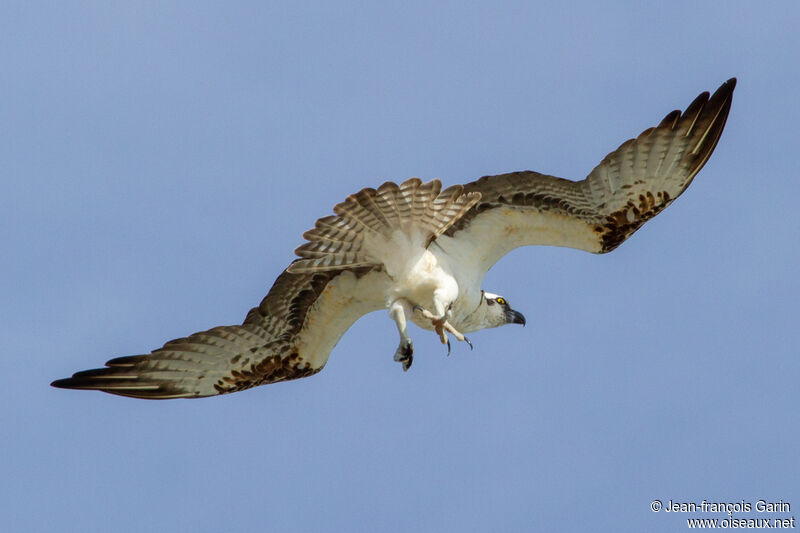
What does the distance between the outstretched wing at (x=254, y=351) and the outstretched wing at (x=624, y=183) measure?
56.6 inches

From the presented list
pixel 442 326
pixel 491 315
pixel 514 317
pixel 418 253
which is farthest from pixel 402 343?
pixel 514 317

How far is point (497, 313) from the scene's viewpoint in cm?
1393

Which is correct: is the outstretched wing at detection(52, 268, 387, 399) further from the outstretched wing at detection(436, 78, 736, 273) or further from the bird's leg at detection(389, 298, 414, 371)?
the outstretched wing at detection(436, 78, 736, 273)

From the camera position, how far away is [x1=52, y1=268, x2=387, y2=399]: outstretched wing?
13.4m

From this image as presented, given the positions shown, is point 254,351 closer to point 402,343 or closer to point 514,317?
point 402,343

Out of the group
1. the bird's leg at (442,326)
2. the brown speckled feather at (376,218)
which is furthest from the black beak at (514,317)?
the brown speckled feather at (376,218)

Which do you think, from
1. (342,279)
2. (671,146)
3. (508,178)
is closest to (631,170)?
(671,146)

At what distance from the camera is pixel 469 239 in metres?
13.2

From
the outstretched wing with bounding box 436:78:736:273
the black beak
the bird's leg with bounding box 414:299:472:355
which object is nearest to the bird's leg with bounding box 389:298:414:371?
the bird's leg with bounding box 414:299:472:355

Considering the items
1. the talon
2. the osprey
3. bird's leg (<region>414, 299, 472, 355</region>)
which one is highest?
the osprey

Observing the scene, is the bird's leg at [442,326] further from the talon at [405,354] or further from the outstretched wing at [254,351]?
the outstretched wing at [254,351]

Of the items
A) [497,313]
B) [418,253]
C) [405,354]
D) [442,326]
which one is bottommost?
[405,354]

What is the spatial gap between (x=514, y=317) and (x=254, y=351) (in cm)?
294

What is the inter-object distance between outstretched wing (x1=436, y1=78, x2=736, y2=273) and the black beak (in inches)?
56.5
